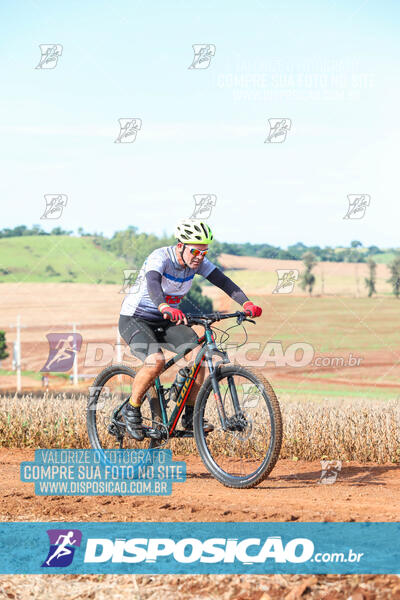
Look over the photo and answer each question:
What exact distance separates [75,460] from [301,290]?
2052 inches

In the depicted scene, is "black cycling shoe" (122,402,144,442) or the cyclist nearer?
the cyclist

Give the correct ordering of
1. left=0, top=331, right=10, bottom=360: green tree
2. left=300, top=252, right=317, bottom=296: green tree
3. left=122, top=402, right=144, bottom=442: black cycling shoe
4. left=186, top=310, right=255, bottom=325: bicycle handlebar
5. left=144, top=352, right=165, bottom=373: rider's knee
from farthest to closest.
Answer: left=0, top=331, right=10, bottom=360: green tree
left=300, top=252, right=317, bottom=296: green tree
left=122, top=402, right=144, bottom=442: black cycling shoe
left=144, top=352, right=165, bottom=373: rider's knee
left=186, top=310, right=255, bottom=325: bicycle handlebar

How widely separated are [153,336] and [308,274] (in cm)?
4699

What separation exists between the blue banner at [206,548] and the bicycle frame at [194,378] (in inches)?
61.6

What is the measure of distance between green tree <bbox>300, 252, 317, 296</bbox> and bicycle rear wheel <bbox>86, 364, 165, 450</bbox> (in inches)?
1568

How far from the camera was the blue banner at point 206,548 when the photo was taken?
17.1 ft

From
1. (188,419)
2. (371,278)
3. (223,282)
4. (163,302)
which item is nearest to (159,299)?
(163,302)

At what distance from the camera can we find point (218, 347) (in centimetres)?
748

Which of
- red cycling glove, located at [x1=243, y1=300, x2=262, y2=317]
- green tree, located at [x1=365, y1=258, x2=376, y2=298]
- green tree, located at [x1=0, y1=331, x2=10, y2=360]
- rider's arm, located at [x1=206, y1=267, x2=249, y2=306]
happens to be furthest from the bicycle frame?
green tree, located at [x1=365, y1=258, x2=376, y2=298]

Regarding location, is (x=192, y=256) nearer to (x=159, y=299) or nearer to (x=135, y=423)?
(x=159, y=299)

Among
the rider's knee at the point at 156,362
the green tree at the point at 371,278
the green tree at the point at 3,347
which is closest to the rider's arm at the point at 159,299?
the rider's knee at the point at 156,362

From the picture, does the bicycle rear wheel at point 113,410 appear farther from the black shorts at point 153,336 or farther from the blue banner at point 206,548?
the blue banner at point 206,548

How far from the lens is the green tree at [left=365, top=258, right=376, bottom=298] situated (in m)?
53.9

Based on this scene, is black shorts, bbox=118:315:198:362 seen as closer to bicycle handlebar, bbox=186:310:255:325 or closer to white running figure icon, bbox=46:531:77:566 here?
bicycle handlebar, bbox=186:310:255:325
